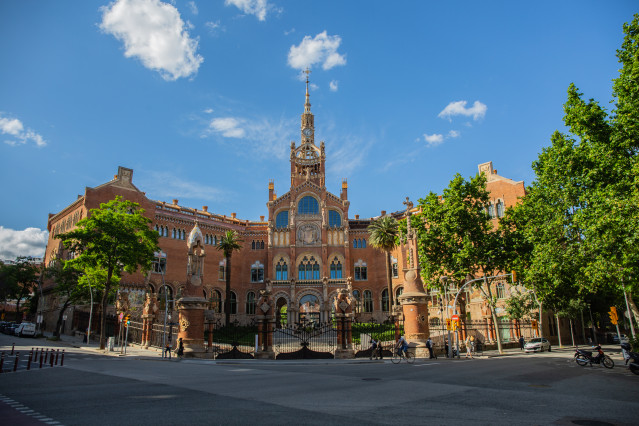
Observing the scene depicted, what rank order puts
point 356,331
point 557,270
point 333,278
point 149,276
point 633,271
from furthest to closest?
point 333,278 → point 149,276 → point 356,331 → point 557,270 → point 633,271

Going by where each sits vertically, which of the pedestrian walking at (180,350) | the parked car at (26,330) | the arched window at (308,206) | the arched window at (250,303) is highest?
the arched window at (308,206)

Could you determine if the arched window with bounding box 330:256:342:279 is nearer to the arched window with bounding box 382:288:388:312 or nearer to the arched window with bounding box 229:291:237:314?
the arched window with bounding box 382:288:388:312

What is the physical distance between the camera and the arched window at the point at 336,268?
57.8m

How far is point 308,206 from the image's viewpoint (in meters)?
60.2

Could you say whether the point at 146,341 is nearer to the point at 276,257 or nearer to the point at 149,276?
the point at 149,276

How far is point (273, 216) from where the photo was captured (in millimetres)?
59875

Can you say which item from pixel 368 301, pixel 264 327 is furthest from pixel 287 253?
pixel 264 327

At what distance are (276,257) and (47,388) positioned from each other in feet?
152

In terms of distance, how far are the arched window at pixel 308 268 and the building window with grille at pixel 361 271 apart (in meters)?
5.97

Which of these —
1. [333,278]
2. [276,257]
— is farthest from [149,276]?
[333,278]

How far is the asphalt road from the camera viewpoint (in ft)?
25.4

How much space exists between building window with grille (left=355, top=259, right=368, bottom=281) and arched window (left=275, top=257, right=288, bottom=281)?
9.97 meters

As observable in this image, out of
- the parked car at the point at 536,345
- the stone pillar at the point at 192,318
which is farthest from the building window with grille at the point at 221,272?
the parked car at the point at 536,345

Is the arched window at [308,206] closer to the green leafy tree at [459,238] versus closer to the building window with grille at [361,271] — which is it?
the building window with grille at [361,271]
